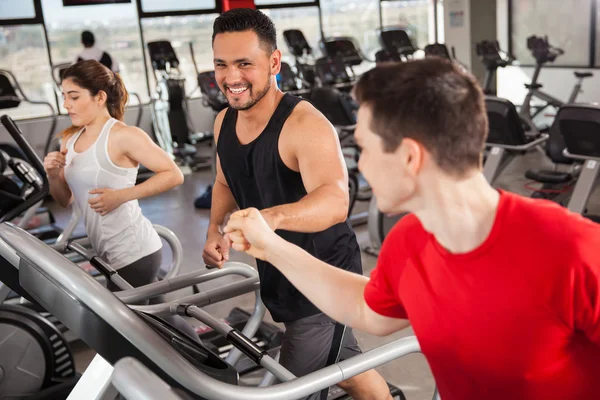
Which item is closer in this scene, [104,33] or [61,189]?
[61,189]

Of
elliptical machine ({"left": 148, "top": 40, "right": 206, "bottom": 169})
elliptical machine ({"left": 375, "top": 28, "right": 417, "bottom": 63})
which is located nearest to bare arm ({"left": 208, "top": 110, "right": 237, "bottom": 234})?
elliptical machine ({"left": 148, "top": 40, "right": 206, "bottom": 169})

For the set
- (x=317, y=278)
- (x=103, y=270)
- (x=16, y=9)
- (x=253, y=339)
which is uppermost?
(x=16, y=9)

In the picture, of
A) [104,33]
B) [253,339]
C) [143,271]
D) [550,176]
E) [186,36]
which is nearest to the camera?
[143,271]

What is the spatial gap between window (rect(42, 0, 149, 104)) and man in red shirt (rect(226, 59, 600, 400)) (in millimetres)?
8233

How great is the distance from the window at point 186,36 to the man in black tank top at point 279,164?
7449 mm

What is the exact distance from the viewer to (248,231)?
130cm

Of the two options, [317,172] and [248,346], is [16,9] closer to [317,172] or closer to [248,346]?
[317,172]

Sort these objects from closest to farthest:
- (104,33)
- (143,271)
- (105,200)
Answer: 1. (105,200)
2. (143,271)
3. (104,33)

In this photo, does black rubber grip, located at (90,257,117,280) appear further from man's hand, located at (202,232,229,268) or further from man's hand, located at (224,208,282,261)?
man's hand, located at (224,208,282,261)

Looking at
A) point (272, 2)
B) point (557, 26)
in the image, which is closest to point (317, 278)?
point (272, 2)

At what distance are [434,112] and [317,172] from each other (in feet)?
2.79

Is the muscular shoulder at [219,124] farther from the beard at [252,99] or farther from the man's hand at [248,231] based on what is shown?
the man's hand at [248,231]

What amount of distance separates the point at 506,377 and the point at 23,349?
2235 millimetres

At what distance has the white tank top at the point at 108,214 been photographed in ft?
8.58
